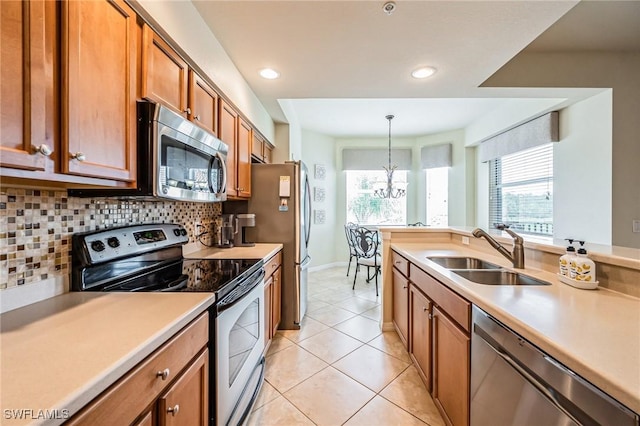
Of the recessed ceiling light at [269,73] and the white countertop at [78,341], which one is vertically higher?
the recessed ceiling light at [269,73]

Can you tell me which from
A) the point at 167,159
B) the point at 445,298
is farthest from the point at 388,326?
→ the point at 167,159

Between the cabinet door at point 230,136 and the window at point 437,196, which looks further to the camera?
the window at point 437,196

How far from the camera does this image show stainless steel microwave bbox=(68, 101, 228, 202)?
1141 mm

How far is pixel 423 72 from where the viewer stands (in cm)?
227

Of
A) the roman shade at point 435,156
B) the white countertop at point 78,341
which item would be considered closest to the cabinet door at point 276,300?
the white countertop at point 78,341

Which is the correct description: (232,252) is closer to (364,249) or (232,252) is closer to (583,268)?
(583,268)

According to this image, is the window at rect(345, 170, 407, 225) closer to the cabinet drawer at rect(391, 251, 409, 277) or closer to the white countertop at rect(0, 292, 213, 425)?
the cabinet drawer at rect(391, 251, 409, 277)

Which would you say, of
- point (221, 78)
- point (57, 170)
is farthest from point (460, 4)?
point (57, 170)

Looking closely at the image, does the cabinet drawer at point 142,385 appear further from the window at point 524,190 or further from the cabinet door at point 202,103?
the window at point 524,190

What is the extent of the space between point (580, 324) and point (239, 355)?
1.47 meters

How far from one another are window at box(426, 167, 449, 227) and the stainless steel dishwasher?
4.62m

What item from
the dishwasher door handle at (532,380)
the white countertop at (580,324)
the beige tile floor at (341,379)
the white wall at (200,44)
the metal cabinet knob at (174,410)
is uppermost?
the white wall at (200,44)

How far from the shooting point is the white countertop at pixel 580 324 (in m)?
0.62

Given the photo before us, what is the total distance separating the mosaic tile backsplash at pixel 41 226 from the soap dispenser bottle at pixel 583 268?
227 centimetres
